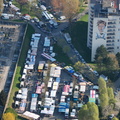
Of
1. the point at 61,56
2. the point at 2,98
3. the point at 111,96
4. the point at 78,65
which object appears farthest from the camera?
the point at 61,56

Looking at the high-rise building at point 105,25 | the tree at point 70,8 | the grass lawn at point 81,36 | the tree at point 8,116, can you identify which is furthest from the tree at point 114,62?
the tree at point 8,116

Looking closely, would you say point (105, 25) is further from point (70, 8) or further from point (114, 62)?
point (70, 8)

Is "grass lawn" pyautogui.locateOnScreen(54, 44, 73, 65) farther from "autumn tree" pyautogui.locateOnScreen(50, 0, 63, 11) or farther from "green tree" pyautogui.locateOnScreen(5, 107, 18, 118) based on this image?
"green tree" pyautogui.locateOnScreen(5, 107, 18, 118)

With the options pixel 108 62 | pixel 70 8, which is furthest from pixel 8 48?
pixel 108 62

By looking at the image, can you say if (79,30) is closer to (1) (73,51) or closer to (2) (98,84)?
(1) (73,51)

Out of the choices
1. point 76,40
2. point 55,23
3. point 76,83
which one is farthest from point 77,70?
point 55,23

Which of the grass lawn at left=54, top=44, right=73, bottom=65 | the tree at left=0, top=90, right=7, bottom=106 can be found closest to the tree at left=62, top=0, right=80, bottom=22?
the grass lawn at left=54, top=44, right=73, bottom=65
